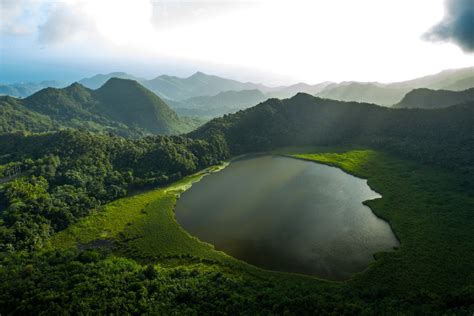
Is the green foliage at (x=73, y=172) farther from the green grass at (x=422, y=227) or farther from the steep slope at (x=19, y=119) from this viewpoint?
the steep slope at (x=19, y=119)

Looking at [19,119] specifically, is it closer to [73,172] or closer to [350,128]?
[73,172]

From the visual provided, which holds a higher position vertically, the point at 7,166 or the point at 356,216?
the point at 7,166

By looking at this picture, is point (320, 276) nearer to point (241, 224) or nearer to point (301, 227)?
point (301, 227)

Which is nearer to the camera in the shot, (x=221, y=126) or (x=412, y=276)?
(x=412, y=276)

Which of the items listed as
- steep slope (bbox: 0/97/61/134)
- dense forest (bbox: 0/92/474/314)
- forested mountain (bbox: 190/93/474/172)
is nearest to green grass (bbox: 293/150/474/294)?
dense forest (bbox: 0/92/474/314)

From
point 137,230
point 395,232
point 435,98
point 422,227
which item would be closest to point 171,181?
point 137,230

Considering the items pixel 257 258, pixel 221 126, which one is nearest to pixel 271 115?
pixel 221 126

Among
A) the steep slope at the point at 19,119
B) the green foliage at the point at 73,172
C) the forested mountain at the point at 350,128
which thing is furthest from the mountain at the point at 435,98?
the steep slope at the point at 19,119
